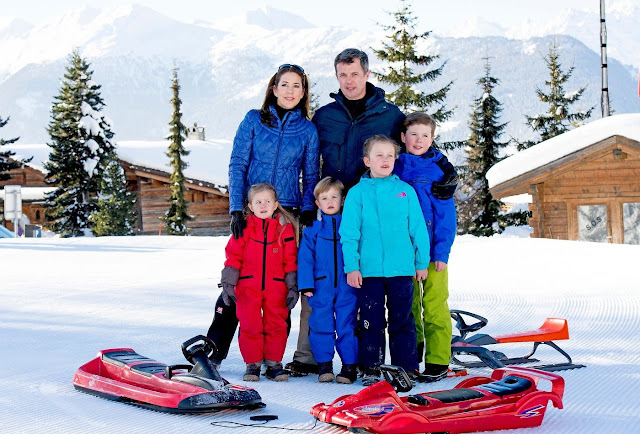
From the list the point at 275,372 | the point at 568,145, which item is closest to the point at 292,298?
the point at 275,372

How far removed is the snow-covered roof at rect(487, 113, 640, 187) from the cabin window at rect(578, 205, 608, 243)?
1.50m

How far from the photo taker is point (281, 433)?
314 centimetres

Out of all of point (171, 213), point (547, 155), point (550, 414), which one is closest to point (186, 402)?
point (550, 414)

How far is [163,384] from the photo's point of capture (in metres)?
3.69

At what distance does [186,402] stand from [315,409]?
56cm

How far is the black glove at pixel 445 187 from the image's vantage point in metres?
4.50

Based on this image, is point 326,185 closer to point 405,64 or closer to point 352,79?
point 352,79

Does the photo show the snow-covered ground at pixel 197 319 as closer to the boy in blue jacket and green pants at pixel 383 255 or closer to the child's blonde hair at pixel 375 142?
the boy in blue jacket and green pants at pixel 383 255

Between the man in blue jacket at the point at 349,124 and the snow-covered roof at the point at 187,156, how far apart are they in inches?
1086

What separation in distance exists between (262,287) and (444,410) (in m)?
1.52

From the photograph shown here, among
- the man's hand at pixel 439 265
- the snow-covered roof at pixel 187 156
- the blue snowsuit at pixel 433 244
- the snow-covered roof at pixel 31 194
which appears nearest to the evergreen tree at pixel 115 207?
the snow-covered roof at pixel 187 156

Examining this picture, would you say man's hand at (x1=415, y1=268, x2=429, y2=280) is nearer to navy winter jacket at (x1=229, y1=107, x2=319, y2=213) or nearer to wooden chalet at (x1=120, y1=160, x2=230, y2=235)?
navy winter jacket at (x1=229, y1=107, x2=319, y2=213)

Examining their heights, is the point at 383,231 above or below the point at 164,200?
below

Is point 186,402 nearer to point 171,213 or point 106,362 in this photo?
point 106,362
